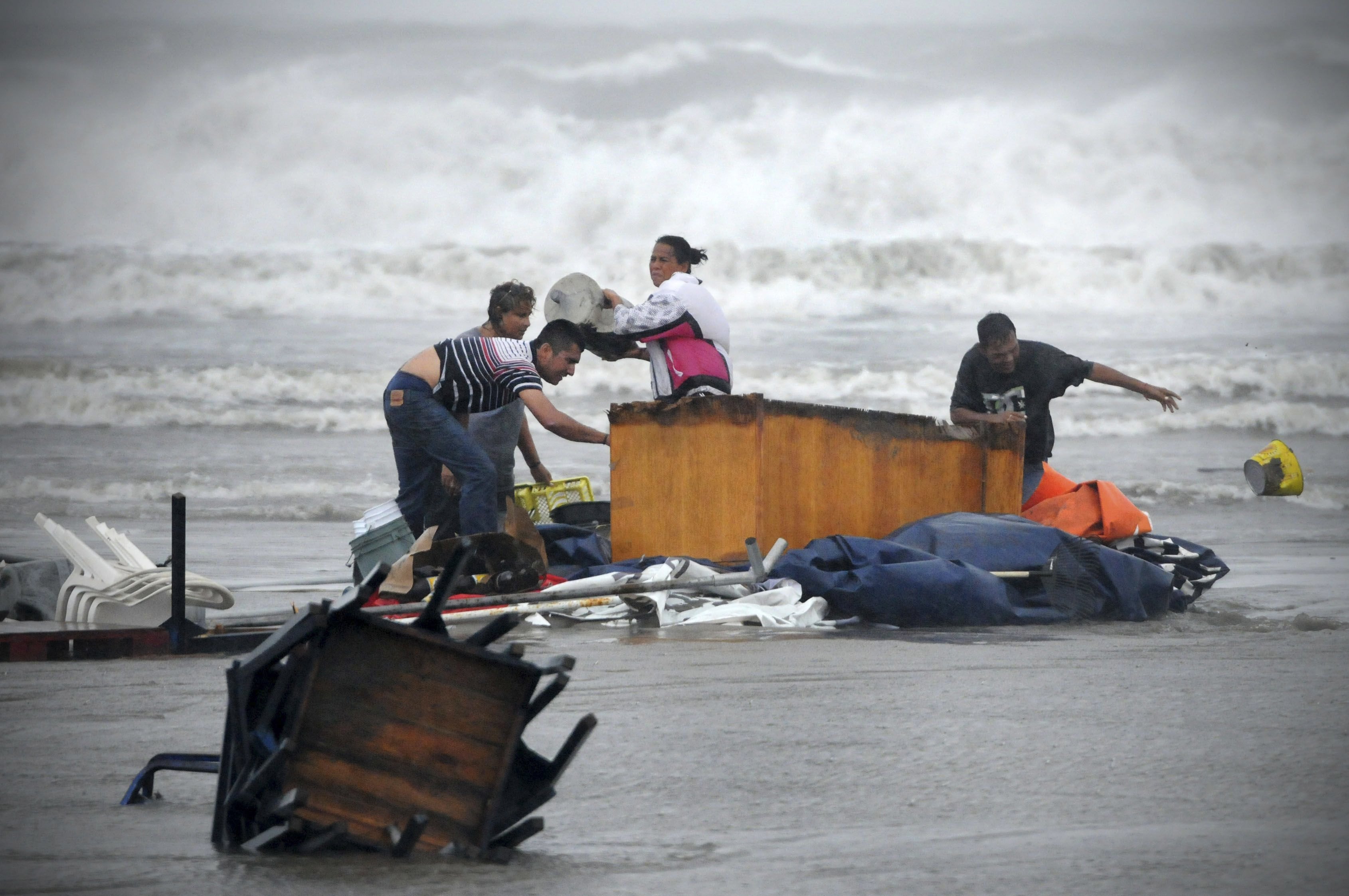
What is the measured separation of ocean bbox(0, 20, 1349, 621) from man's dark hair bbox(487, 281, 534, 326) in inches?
624

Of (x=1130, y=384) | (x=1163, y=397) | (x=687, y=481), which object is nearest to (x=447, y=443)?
(x=687, y=481)

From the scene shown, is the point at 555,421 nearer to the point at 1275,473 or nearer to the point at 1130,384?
the point at 1130,384

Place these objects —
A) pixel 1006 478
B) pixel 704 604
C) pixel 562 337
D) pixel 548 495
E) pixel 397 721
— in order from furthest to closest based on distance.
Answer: pixel 548 495 → pixel 1006 478 → pixel 562 337 → pixel 704 604 → pixel 397 721

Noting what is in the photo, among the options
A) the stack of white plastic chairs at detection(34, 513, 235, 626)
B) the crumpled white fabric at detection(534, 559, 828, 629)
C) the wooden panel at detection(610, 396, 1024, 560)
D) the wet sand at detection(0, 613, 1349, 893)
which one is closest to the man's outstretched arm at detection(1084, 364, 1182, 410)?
the wooden panel at detection(610, 396, 1024, 560)

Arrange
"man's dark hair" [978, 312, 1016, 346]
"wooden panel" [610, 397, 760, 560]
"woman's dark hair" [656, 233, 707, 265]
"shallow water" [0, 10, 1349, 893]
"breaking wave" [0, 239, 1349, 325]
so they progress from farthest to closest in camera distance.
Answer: "breaking wave" [0, 239, 1349, 325], "shallow water" [0, 10, 1349, 893], "man's dark hair" [978, 312, 1016, 346], "woman's dark hair" [656, 233, 707, 265], "wooden panel" [610, 397, 760, 560]

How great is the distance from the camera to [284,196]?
86.6 ft

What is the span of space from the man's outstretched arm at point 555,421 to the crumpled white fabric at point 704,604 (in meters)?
0.74

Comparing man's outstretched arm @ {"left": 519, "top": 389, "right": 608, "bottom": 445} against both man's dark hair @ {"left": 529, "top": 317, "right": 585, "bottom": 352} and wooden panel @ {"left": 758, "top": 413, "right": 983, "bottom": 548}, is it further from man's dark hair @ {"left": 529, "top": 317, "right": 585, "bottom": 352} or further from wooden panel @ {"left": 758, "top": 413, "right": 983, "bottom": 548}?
wooden panel @ {"left": 758, "top": 413, "right": 983, "bottom": 548}

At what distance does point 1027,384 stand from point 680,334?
1.98 meters

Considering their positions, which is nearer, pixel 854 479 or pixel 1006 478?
pixel 854 479

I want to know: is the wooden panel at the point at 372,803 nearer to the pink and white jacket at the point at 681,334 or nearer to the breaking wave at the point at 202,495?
the pink and white jacket at the point at 681,334

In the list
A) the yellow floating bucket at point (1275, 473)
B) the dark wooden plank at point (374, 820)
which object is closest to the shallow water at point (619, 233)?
the yellow floating bucket at point (1275, 473)

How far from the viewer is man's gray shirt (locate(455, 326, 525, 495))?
7863 millimetres

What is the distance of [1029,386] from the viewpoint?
800cm
